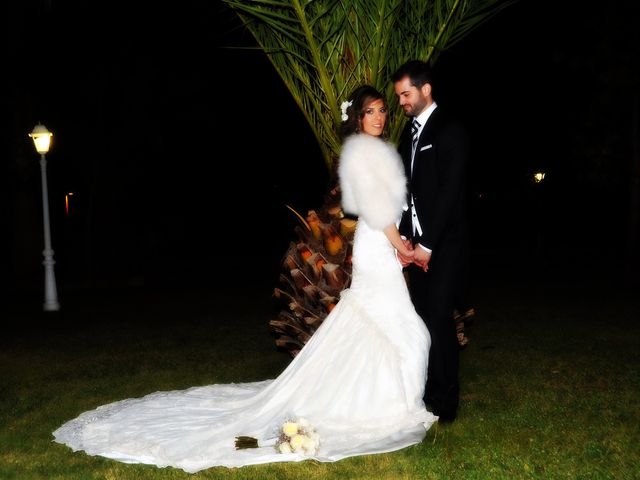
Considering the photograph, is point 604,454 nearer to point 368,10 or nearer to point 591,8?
point 368,10

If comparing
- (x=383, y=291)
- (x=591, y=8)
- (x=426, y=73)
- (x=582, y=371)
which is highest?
(x=591, y=8)

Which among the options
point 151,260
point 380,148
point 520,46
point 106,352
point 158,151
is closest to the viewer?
point 380,148

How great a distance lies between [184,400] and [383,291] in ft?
6.64

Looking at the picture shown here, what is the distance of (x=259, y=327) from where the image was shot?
1105cm

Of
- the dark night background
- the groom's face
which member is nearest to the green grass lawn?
the groom's face

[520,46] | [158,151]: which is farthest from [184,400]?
[520,46]

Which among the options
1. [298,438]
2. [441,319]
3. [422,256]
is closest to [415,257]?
[422,256]

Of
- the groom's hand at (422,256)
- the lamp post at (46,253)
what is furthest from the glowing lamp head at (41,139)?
the groom's hand at (422,256)

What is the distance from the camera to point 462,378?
7.01 metres

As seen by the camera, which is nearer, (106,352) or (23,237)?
(106,352)

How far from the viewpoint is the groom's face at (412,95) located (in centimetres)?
503

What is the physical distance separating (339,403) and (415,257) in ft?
3.79

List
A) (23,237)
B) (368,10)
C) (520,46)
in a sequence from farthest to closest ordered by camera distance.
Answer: (520,46)
(23,237)
(368,10)

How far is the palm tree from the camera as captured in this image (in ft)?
18.0
